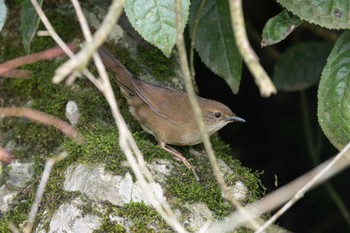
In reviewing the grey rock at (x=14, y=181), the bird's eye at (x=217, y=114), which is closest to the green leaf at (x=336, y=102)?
the bird's eye at (x=217, y=114)

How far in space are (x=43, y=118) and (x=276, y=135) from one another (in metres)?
3.50

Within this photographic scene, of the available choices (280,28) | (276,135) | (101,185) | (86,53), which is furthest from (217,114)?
(86,53)

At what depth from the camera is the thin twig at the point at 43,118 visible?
14.2 ft

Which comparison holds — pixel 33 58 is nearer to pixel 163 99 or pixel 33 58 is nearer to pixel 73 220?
pixel 163 99

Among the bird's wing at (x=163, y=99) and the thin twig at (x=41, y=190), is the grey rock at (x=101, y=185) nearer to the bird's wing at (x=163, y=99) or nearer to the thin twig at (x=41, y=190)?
the thin twig at (x=41, y=190)

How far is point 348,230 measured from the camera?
697 cm

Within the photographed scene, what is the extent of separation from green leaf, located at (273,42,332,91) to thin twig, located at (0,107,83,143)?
187cm

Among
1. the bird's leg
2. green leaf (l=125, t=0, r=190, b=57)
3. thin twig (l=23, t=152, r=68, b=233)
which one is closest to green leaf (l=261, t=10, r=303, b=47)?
green leaf (l=125, t=0, r=190, b=57)

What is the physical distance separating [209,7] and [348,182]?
3.12 m

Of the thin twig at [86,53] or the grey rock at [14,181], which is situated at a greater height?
the thin twig at [86,53]

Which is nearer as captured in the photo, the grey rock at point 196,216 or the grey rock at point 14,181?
the grey rock at point 196,216

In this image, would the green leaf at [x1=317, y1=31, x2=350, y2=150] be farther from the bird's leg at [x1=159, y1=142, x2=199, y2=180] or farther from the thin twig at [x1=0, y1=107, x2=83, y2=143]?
the thin twig at [x1=0, y1=107, x2=83, y2=143]

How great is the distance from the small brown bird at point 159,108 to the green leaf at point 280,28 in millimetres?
875

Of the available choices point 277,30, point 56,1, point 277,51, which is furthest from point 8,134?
point 277,51
